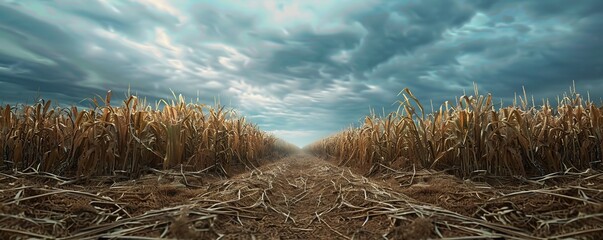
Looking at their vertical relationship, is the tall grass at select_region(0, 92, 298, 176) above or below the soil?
above

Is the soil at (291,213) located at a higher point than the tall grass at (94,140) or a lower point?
lower

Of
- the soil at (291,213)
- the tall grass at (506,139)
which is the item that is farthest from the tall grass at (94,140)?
the tall grass at (506,139)

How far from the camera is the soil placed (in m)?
2.17

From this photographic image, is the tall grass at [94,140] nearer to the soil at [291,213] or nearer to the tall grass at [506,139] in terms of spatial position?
the soil at [291,213]

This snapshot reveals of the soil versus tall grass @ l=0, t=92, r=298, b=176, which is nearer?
the soil

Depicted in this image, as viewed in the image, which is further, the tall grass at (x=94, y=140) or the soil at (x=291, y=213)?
the tall grass at (x=94, y=140)

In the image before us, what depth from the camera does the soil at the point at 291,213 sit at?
7.11ft

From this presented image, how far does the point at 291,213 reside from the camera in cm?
338

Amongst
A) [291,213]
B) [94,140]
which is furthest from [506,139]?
[94,140]

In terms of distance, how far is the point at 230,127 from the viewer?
6941 mm

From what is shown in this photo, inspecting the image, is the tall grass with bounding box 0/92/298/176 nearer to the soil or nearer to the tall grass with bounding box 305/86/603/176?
the soil

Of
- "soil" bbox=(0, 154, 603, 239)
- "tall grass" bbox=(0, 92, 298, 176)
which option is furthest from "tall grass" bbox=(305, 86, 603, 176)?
"tall grass" bbox=(0, 92, 298, 176)

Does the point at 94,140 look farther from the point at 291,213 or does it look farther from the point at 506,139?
the point at 506,139

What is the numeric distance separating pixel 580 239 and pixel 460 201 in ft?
3.64
